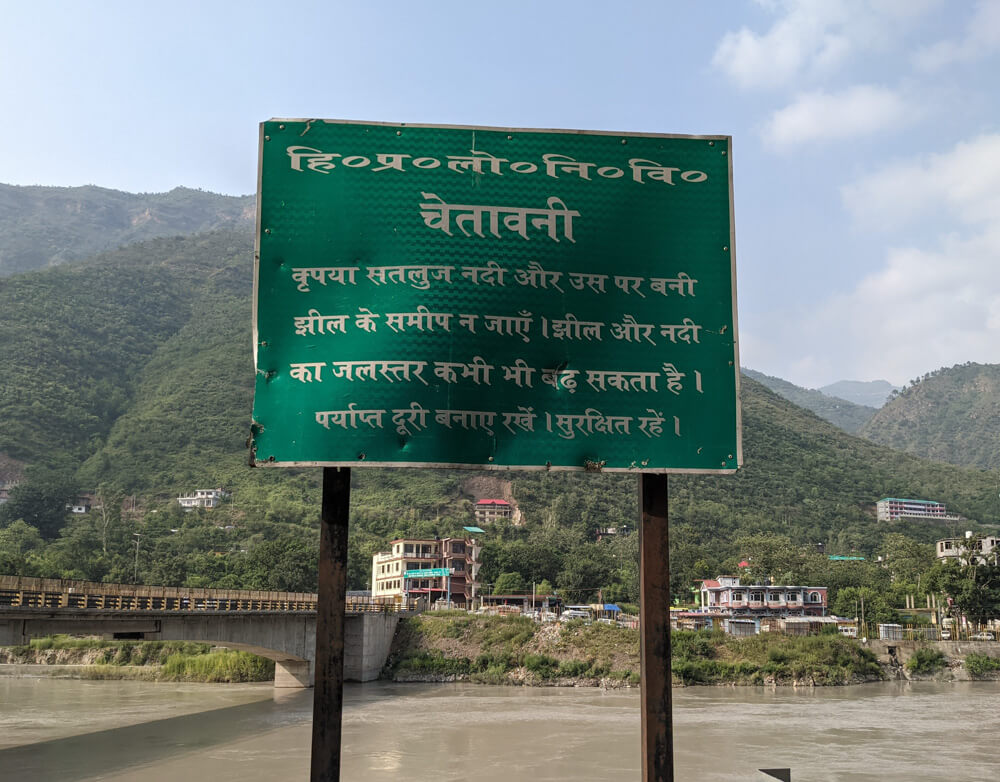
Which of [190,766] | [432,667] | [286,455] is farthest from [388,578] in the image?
[286,455]

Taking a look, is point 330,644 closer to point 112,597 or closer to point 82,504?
point 112,597

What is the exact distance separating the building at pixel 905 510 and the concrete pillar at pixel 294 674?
11465 centimetres

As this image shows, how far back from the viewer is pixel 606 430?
5.04 meters

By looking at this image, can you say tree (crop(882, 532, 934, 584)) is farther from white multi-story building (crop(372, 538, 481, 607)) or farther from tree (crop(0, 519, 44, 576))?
tree (crop(0, 519, 44, 576))

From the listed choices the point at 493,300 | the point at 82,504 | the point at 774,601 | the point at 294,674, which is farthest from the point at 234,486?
the point at 493,300

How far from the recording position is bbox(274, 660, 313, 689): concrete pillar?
45.1 meters

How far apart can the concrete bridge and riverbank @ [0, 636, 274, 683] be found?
4871 millimetres

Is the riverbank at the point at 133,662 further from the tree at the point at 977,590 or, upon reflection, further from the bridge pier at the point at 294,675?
the tree at the point at 977,590

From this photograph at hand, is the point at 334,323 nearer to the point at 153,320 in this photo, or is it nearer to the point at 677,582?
the point at 677,582

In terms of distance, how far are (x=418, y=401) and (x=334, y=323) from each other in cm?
70

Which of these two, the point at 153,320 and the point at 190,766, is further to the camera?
the point at 153,320


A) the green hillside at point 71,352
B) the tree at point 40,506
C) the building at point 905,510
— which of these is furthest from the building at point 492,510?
the building at point 905,510

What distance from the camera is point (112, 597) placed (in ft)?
102

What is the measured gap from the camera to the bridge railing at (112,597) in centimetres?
2650
